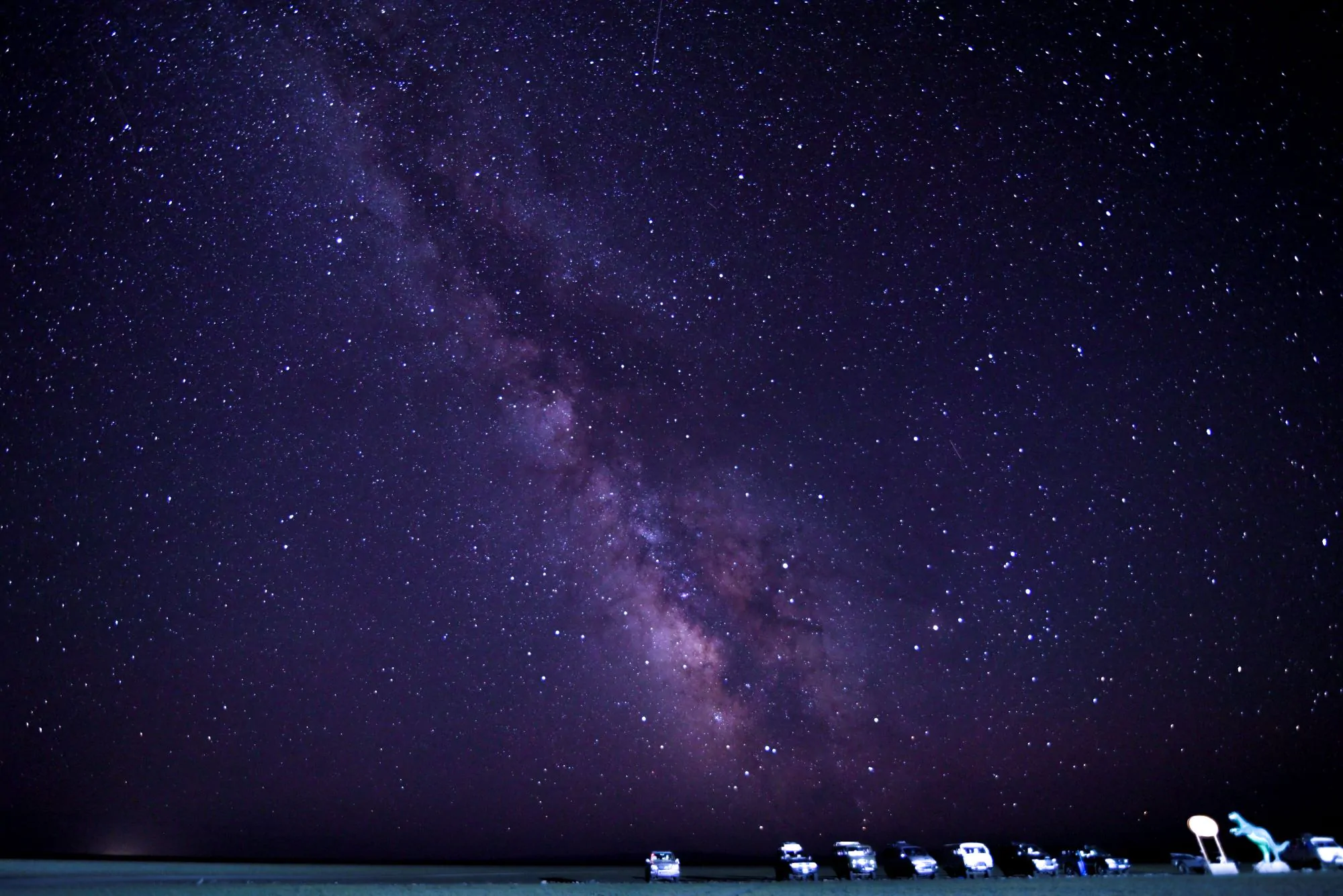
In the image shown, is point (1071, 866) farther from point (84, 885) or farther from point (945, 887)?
point (84, 885)

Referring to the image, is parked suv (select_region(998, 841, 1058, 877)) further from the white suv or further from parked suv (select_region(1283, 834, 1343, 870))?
parked suv (select_region(1283, 834, 1343, 870))

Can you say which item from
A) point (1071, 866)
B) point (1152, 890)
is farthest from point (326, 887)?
point (1071, 866)

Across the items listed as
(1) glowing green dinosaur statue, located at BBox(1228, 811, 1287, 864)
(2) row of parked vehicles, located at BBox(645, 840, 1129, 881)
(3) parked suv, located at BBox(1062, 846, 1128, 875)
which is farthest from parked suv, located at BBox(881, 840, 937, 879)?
(1) glowing green dinosaur statue, located at BBox(1228, 811, 1287, 864)

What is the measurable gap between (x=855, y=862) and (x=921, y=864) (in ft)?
6.14

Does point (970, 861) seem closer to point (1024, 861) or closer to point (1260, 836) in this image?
point (1024, 861)

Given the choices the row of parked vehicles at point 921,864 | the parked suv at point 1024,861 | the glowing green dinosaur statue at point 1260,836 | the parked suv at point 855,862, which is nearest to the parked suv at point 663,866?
the row of parked vehicles at point 921,864

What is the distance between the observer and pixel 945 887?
572 inches

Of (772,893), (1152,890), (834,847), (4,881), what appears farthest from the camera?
(834,847)

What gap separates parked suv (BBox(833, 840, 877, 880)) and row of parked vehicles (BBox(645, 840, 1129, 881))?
0.02 metres

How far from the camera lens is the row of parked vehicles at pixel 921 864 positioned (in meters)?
24.0

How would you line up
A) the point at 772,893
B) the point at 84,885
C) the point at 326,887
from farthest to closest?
1. the point at 84,885
2. the point at 326,887
3. the point at 772,893

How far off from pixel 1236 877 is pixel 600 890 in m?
11.0

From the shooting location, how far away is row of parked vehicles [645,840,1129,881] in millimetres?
23953

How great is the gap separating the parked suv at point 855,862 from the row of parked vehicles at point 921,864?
0.7 inches
